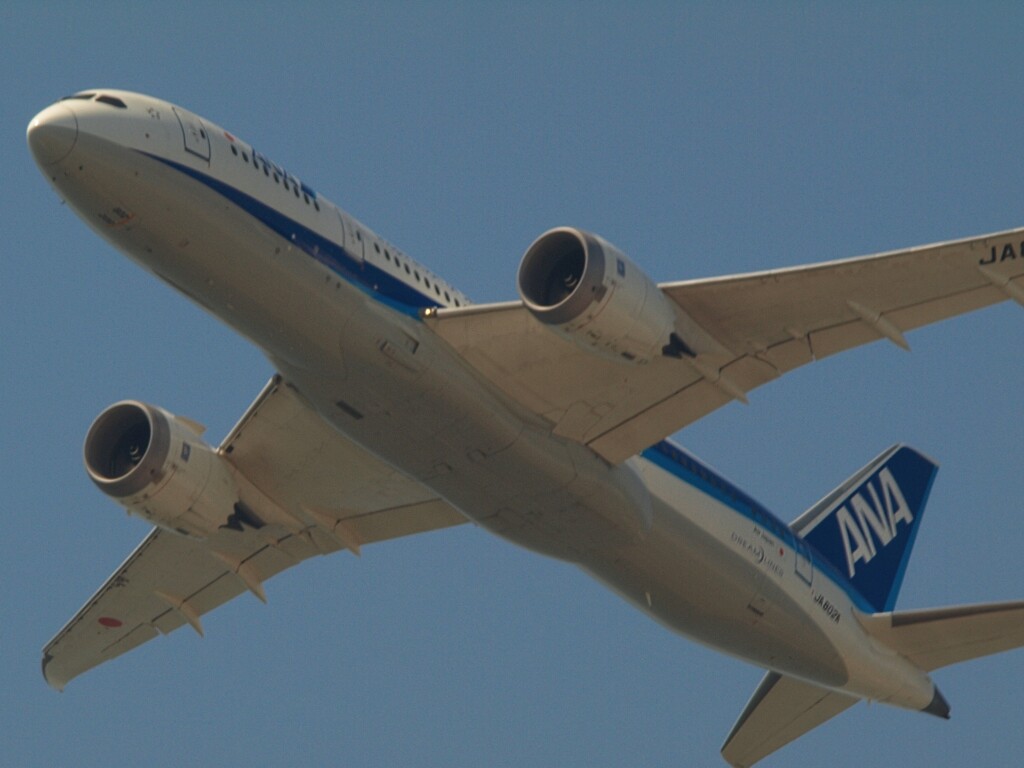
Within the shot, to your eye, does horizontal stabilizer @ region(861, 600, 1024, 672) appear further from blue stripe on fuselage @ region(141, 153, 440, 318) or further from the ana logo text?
blue stripe on fuselage @ region(141, 153, 440, 318)

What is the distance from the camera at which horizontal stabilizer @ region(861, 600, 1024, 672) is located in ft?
111

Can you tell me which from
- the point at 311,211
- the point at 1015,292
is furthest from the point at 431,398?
the point at 1015,292

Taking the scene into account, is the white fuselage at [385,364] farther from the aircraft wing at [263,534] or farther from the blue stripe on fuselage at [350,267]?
the aircraft wing at [263,534]

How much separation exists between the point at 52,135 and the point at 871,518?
73.1ft

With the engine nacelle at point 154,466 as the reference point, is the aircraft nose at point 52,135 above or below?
above

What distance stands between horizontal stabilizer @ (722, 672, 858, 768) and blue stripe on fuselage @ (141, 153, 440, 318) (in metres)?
14.1

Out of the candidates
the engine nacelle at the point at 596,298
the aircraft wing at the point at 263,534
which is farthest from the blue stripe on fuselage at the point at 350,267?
the aircraft wing at the point at 263,534

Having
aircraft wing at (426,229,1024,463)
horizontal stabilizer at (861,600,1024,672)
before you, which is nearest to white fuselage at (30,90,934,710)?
aircraft wing at (426,229,1024,463)

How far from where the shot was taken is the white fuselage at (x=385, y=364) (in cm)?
2634

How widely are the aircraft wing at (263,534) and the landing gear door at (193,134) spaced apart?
506 centimetres

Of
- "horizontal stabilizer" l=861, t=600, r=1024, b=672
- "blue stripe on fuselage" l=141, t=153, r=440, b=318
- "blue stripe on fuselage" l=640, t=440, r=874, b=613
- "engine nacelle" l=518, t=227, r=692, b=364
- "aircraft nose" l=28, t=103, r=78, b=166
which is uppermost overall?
"aircraft nose" l=28, t=103, r=78, b=166

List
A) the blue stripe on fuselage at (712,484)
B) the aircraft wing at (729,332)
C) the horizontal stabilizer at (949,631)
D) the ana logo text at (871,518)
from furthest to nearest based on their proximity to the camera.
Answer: the ana logo text at (871,518)
the horizontal stabilizer at (949,631)
the blue stripe on fuselage at (712,484)
the aircraft wing at (729,332)

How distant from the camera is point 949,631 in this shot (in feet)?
114

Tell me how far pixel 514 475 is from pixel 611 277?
4729mm
